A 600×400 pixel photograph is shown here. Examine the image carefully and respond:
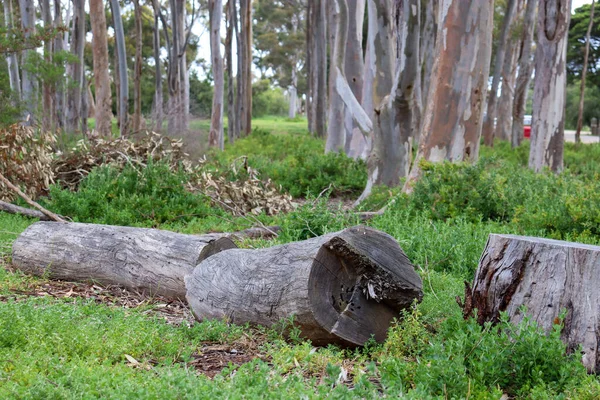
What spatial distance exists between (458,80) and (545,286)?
245 inches

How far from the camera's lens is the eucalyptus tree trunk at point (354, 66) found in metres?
17.0

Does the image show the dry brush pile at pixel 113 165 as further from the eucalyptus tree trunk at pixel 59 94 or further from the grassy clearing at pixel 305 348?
the eucalyptus tree trunk at pixel 59 94

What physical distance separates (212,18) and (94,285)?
2042cm

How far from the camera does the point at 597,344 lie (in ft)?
12.7

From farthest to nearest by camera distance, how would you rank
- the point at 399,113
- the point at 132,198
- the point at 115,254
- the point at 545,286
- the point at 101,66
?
the point at 101,66 < the point at 399,113 < the point at 132,198 < the point at 115,254 < the point at 545,286

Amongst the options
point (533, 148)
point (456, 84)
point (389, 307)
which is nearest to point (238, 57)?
point (533, 148)

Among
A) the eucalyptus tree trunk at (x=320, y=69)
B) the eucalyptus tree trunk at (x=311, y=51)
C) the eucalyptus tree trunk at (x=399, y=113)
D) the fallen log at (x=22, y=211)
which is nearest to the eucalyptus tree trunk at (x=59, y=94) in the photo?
the fallen log at (x=22, y=211)

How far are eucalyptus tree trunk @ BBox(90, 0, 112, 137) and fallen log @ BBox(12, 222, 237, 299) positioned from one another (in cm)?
1092

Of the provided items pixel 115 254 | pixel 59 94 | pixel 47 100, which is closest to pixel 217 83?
pixel 59 94

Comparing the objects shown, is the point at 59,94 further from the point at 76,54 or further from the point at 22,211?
the point at 22,211

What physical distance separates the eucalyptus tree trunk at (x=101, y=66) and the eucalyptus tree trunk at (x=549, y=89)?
9978 mm

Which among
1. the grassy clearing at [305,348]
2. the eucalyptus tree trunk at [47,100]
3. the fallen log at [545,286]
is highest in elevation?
the eucalyptus tree trunk at [47,100]

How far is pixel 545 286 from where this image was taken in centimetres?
404

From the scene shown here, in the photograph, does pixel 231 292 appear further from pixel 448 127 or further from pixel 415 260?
pixel 448 127
